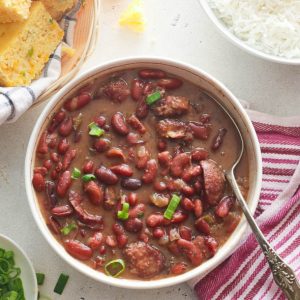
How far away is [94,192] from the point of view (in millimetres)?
2762

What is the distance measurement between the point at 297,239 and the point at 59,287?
114 cm

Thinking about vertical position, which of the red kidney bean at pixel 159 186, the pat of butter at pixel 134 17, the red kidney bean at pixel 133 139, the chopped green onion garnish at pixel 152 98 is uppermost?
the pat of butter at pixel 134 17

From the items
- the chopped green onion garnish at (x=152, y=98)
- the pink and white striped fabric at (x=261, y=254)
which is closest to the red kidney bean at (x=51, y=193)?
the chopped green onion garnish at (x=152, y=98)

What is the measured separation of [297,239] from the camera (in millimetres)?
2998

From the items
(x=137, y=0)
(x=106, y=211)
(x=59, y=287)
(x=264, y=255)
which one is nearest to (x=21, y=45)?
(x=137, y=0)

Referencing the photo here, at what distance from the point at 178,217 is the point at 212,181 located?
0.70 ft

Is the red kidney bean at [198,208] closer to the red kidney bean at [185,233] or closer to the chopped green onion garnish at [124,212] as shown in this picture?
the red kidney bean at [185,233]

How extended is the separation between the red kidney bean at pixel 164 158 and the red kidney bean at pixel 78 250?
0.49 metres

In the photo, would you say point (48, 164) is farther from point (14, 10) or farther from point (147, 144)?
point (14, 10)

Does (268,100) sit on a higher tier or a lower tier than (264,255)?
higher

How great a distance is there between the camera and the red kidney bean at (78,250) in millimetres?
2766

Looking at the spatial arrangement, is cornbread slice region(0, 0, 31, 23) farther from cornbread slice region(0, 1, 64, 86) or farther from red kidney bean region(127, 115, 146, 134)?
red kidney bean region(127, 115, 146, 134)

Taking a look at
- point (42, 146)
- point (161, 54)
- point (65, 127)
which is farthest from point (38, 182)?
point (161, 54)

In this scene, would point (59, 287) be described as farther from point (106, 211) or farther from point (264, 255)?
point (264, 255)
